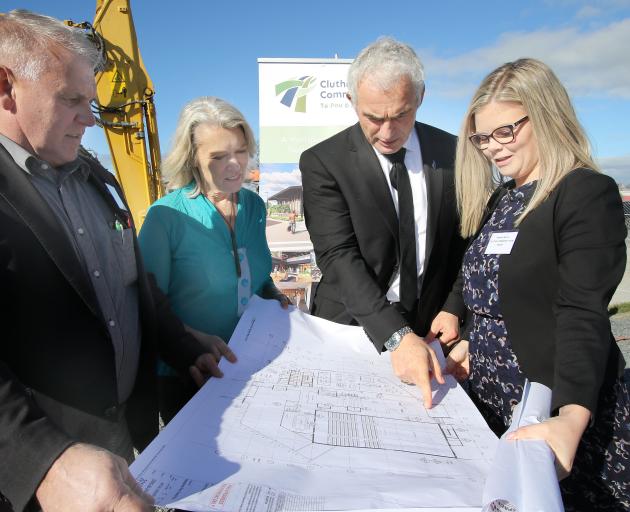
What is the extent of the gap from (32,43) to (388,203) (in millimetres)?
1316

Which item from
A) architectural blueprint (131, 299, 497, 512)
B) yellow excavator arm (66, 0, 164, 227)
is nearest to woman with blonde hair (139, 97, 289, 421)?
architectural blueprint (131, 299, 497, 512)

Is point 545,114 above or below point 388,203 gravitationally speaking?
above

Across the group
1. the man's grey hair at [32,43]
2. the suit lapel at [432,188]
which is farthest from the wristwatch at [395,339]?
the man's grey hair at [32,43]

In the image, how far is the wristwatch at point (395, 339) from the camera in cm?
141

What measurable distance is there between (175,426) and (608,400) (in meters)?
1.17

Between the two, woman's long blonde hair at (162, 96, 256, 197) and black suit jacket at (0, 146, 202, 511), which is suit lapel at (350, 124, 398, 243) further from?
black suit jacket at (0, 146, 202, 511)

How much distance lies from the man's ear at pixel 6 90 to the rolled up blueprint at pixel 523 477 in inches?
54.2

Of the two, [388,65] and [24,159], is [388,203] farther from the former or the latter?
[24,159]

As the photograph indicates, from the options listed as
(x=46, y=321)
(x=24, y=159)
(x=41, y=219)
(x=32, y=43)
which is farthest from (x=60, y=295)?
(x=32, y=43)

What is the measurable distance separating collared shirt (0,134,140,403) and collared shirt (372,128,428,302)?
1.06 meters

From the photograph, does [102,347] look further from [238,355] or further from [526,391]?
[526,391]

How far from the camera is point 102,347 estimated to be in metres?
1.22

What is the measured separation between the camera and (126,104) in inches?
233

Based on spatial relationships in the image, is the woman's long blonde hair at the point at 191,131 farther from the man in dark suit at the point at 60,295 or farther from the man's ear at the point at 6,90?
the man's ear at the point at 6,90
